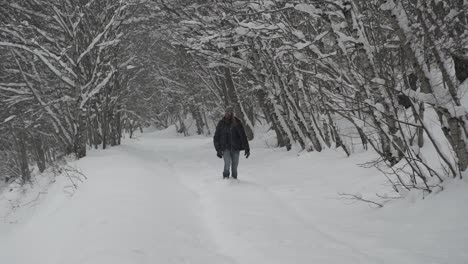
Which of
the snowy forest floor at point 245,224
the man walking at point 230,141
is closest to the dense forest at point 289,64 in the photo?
the snowy forest floor at point 245,224

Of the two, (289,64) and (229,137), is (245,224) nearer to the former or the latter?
(229,137)

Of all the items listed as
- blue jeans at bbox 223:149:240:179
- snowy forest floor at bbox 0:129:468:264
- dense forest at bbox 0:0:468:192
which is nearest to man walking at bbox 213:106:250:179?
blue jeans at bbox 223:149:240:179

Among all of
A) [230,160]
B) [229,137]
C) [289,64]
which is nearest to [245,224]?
[230,160]

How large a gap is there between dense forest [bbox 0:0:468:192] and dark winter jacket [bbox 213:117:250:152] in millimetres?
1985

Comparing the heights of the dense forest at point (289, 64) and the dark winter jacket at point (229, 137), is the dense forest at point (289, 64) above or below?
above

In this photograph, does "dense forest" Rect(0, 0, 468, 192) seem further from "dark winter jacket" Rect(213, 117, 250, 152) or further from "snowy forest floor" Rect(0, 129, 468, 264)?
"dark winter jacket" Rect(213, 117, 250, 152)

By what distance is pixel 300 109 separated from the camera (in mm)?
12859

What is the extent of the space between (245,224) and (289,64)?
6.45m

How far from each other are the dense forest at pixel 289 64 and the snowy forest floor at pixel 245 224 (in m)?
0.73

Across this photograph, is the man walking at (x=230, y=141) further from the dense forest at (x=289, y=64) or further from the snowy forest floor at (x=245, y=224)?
the dense forest at (x=289, y=64)

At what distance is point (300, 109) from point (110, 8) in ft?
29.2

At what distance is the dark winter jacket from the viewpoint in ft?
32.0

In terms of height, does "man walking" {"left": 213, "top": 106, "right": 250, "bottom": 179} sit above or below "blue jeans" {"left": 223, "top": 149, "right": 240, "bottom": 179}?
above

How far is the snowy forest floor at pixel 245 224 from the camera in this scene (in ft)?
14.5
